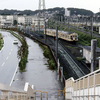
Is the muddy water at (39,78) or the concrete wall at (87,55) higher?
the concrete wall at (87,55)

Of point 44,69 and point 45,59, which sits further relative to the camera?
point 45,59

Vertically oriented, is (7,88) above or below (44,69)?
above

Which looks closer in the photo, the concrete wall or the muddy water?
the muddy water

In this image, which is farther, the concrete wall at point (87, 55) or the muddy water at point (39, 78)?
the concrete wall at point (87, 55)

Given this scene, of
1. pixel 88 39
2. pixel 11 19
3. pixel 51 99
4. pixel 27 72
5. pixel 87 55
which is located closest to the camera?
pixel 51 99

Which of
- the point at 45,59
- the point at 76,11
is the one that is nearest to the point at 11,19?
the point at 76,11

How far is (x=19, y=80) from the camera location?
634 inches

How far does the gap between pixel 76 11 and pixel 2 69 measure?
184197 millimetres

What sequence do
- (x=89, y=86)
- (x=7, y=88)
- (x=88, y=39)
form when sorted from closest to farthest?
(x=7, y=88)
(x=89, y=86)
(x=88, y=39)

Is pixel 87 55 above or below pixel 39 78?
above

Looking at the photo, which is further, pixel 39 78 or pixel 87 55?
pixel 87 55

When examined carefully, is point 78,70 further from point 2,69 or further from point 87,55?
point 2,69

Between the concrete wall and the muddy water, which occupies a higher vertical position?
the concrete wall

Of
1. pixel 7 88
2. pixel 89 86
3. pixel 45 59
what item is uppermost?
pixel 7 88
